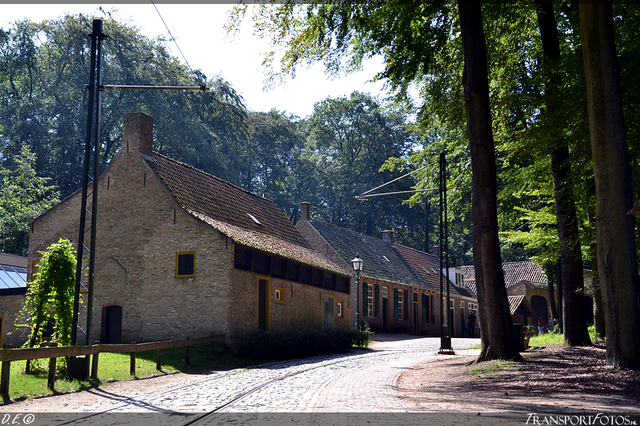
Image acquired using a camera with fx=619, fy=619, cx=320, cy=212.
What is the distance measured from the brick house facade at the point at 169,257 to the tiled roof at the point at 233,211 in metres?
0.09

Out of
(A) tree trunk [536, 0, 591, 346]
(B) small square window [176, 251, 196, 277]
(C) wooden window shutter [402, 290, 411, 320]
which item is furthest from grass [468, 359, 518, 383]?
(C) wooden window shutter [402, 290, 411, 320]

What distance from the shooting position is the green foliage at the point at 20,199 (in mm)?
38484

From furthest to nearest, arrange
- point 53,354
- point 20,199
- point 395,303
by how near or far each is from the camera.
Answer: point 395,303
point 20,199
point 53,354

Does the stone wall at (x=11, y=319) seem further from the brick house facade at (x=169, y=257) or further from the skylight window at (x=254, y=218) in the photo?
the skylight window at (x=254, y=218)

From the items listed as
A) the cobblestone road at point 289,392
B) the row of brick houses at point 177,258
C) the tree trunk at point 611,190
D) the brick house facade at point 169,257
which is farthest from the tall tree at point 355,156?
the tree trunk at point 611,190

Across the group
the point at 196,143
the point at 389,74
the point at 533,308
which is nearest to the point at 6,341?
the point at 389,74

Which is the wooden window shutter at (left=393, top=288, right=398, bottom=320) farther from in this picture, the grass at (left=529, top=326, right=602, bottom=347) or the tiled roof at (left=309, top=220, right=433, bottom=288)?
the grass at (left=529, top=326, right=602, bottom=347)

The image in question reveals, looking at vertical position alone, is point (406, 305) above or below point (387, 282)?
below

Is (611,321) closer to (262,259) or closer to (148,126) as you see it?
(262,259)

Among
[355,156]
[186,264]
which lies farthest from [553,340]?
[355,156]

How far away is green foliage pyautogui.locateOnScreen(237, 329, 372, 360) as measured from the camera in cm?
2103

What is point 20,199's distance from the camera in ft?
135

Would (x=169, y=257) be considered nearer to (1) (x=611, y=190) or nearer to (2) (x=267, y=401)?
(2) (x=267, y=401)

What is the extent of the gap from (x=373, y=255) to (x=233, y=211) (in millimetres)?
18566
